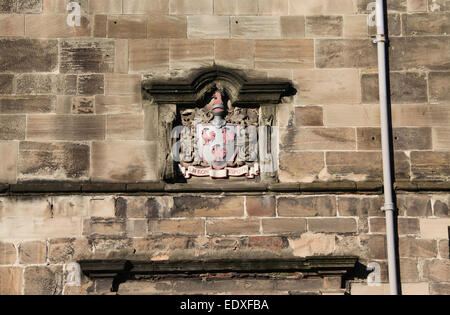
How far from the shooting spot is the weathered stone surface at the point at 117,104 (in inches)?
300

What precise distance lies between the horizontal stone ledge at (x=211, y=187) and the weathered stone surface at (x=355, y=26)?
1.69 meters

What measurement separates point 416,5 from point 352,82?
1.19 m

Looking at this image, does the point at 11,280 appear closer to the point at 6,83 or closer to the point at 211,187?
the point at 6,83

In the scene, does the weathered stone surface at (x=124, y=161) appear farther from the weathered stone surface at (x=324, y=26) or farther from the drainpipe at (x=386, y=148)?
the drainpipe at (x=386, y=148)

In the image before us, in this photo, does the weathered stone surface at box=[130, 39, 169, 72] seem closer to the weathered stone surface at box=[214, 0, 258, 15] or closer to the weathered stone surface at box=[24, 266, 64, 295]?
the weathered stone surface at box=[214, 0, 258, 15]

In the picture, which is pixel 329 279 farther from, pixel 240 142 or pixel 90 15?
pixel 90 15

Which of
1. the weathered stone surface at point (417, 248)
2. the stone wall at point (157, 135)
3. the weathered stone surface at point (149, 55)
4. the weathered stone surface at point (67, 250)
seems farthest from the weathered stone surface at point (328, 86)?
the weathered stone surface at point (67, 250)

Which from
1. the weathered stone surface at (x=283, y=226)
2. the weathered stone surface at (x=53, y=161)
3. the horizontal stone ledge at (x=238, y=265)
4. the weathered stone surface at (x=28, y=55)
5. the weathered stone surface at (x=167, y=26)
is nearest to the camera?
the horizontal stone ledge at (x=238, y=265)

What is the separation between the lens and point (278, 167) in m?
7.54

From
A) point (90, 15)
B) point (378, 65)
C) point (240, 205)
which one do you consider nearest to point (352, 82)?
point (378, 65)

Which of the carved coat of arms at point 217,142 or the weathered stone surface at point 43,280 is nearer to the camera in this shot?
the weathered stone surface at point 43,280

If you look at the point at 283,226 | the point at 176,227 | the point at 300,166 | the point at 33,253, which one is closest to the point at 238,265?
the point at 283,226

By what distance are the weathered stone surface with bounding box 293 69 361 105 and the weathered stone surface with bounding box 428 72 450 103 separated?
2.67 feet

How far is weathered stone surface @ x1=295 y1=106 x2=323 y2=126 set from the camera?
7648 millimetres
